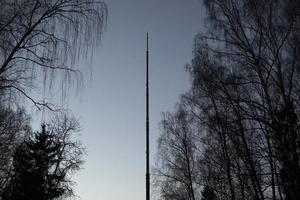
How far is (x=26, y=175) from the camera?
2312 centimetres

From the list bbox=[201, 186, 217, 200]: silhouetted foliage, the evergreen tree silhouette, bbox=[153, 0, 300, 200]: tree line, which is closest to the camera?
bbox=[153, 0, 300, 200]: tree line

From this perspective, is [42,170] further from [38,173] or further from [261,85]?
[261,85]

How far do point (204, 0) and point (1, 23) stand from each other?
7914mm

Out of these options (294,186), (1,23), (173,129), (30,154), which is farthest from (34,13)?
(30,154)

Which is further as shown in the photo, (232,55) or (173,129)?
(173,129)

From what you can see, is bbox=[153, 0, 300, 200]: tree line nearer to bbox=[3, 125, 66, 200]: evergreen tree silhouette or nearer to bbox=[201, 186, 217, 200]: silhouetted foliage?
bbox=[201, 186, 217, 200]: silhouetted foliage

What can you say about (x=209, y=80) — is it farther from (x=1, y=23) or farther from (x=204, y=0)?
(x=1, y=23)

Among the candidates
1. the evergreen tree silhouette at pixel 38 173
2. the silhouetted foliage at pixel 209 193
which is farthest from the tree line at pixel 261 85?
the evergreen tree silhouette at pixel 38 173

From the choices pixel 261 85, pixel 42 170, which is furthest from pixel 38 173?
pixel 261 85

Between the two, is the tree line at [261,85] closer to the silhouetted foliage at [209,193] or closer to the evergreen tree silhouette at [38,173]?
the silhouetted foliage at [209,193]

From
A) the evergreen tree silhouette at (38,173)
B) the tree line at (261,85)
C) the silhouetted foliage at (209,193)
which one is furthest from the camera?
the evergreen tree silhouette at (38,173)

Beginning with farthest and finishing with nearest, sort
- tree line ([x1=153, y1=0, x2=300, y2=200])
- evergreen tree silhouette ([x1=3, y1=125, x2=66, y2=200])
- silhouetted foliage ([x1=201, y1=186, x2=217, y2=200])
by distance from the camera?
evergreen tree silhouette ([x1=3, y1=125, x2=66, y2=200])
silhouetted foliage ([x1=201, y1=186, x2=217, y2=200])
tree line ([x1=153, y1=0, x2=300, y2=200])

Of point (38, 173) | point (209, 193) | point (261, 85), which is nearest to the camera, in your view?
point (261, 85)

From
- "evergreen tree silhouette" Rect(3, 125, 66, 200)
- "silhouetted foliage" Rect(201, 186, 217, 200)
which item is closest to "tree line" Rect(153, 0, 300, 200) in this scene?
"silhouetted foliage" Rect(201, 186, 217, 200)
